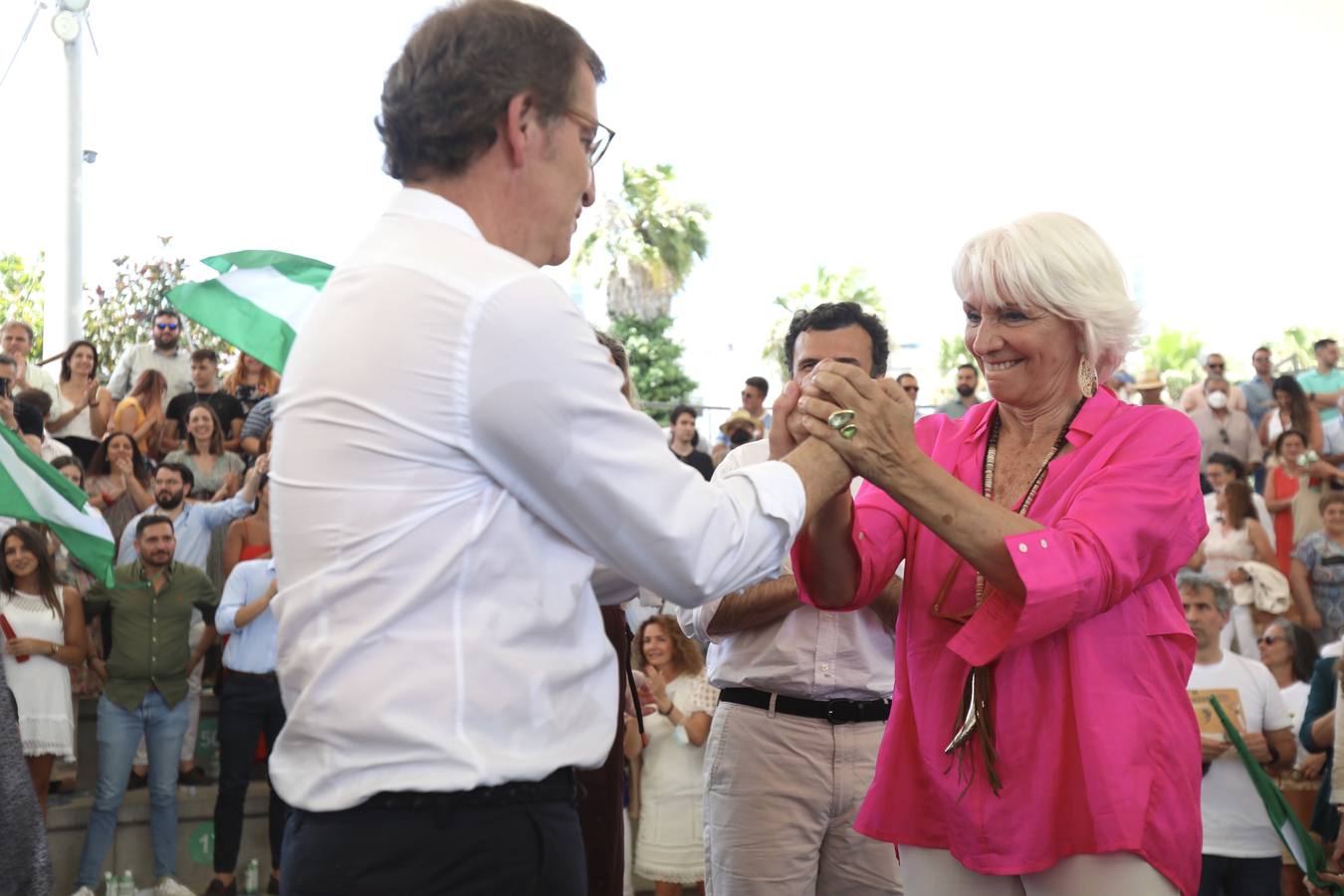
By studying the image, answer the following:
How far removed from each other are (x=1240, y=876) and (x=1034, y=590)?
405 centimetres

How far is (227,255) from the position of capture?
782 cm

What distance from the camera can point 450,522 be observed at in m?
1.84

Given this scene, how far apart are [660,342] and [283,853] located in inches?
1099

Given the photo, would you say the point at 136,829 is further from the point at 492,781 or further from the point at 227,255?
the point at 492,781

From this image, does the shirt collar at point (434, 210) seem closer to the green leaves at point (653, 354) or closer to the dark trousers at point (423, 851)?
the dark trousers at point (423, 851)

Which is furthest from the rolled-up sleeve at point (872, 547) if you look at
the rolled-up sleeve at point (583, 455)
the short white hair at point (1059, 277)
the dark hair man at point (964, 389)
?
the dark hair man at point (964, 389)

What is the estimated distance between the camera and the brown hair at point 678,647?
8.13 m

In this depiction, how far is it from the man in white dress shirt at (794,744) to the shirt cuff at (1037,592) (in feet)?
4.42

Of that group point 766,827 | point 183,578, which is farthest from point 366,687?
point 183,578

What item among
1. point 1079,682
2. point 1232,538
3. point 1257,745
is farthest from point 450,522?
point 1232,538

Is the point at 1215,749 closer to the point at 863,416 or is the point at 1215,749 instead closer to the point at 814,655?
the point at 814,655

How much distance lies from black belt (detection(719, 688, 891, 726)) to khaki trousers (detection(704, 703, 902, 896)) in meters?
0.02

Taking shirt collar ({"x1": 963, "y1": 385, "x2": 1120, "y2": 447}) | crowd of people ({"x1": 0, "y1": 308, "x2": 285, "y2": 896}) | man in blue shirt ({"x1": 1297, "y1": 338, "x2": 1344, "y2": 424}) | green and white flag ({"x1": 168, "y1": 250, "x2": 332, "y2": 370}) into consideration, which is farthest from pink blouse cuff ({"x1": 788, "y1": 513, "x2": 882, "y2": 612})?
man in blue shirt ({"x1": 1297, "y1": 338, "x2": 1344, "y2": 424})

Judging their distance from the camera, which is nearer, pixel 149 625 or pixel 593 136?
pixel 593 136
